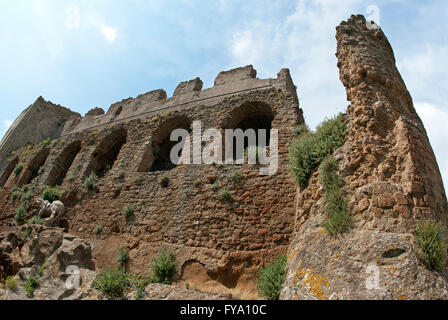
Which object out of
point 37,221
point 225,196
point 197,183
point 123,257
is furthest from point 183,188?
point 37,221

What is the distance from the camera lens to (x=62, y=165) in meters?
14.4

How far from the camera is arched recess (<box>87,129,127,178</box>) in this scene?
42.9ft

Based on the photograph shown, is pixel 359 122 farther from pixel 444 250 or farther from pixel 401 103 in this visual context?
pixel 444 250

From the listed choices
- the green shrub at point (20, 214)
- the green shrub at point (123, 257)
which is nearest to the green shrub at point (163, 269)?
the green shrub at point (123, 257)

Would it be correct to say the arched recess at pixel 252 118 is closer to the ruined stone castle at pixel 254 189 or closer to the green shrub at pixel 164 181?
the ruined stone castle at pixel 254 189

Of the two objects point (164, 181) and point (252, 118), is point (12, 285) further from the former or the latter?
point (252, 118)

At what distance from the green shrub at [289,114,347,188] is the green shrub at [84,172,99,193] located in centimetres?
764

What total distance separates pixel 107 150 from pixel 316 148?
33.7ft

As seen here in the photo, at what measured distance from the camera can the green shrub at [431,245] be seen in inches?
136

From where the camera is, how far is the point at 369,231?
399 centimetres

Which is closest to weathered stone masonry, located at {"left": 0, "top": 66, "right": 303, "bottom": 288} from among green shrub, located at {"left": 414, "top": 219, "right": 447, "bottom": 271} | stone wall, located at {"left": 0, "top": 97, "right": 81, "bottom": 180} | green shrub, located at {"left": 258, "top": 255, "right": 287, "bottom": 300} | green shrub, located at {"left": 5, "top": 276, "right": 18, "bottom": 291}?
green shrub, located at {"left": 258, "top": 255, "right": 287, "bottom": 300}

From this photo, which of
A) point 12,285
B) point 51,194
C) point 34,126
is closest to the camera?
point 12,285

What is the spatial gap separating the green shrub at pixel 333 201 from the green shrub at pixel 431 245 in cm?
85

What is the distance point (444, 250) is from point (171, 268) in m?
5.55
